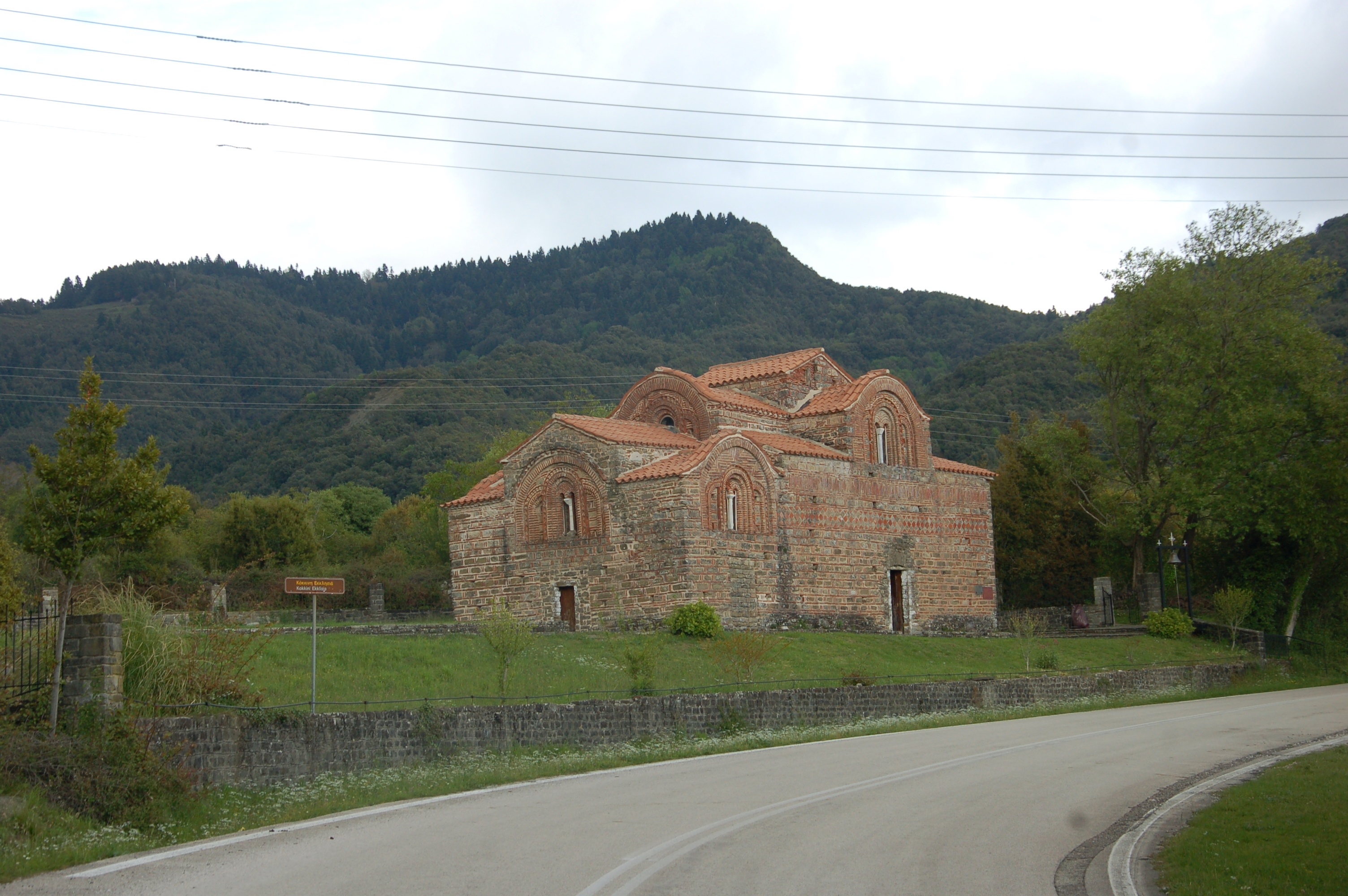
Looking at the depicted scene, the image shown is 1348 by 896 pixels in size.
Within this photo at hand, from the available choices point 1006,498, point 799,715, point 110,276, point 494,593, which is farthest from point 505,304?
point 799,715

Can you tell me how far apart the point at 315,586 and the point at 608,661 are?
11221mm

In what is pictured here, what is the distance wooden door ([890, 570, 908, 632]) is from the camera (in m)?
35.3

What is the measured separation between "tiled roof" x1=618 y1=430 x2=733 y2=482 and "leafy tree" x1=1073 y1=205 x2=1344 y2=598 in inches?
661

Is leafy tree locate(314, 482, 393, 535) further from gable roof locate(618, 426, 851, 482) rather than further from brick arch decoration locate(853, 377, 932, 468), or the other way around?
gable roof locate(618, 426, 851, 482)

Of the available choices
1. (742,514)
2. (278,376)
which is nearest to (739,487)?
(742,514)

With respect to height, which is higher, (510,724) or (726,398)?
(726,398)

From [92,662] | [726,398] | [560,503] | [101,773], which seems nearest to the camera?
[101,773]

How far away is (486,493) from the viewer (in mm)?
33812

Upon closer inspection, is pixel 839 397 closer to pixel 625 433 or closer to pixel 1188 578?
pixel 625 433

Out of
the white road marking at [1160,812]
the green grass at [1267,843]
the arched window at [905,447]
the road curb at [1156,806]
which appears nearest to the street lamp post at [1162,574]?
the arched window at [905,447]

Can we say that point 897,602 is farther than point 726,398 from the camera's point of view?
Yes

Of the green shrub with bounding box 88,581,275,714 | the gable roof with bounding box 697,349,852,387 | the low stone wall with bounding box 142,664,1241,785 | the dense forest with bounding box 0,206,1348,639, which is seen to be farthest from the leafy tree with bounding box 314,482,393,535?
the green shrub with bounding box 88,581,275,714

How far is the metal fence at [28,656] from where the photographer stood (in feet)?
39.4

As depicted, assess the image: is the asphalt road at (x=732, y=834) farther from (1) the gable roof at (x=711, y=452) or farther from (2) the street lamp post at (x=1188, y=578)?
(2) the street lamp post at (x=1188, y=578)
